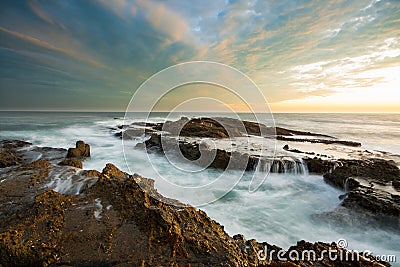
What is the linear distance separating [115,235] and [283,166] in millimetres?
8617

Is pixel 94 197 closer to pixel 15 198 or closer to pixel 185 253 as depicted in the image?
pixel 15 198

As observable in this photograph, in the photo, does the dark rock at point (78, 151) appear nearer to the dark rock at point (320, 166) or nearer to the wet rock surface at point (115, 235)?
the wet rock surface at point (115, 235)

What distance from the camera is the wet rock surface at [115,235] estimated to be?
241 centimetres

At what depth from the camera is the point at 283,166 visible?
9.57 meters

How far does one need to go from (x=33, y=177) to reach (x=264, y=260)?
5.23m

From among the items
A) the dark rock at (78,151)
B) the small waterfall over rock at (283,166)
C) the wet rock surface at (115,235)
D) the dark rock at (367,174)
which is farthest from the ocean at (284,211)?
the wet rock surface at (115,235)

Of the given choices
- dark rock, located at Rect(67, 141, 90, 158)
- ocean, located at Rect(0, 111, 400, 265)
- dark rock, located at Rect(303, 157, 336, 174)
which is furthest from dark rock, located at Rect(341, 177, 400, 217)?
dark rock, located at Rect(67, 141, 90, 158)

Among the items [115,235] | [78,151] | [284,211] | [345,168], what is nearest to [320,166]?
[345,168]

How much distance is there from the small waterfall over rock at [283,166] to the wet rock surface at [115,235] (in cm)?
660

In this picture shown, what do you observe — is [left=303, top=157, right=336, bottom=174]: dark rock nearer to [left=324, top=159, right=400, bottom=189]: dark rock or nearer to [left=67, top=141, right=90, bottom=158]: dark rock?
[left=324, top=159, right=400, bottom=189]: dark rock

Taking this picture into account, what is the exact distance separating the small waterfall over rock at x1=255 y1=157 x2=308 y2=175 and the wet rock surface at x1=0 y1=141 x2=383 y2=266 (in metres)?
6.60

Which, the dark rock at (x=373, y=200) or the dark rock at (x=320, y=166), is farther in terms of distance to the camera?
the dark rock at (x=320, y=166)

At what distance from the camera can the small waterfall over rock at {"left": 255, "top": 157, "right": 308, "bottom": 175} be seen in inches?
373

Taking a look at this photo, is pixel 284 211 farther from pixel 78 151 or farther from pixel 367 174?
pixel 78 151
